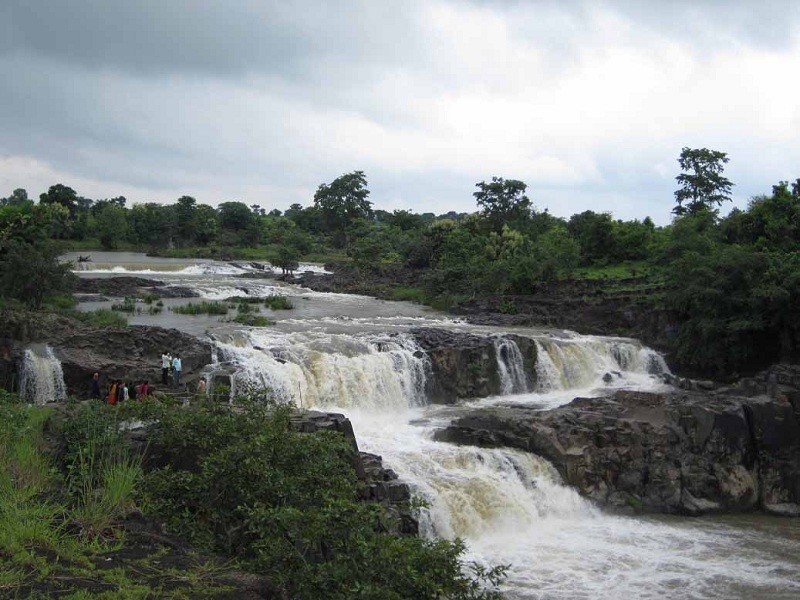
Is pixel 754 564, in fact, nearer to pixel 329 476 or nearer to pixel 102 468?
pixel 329 476

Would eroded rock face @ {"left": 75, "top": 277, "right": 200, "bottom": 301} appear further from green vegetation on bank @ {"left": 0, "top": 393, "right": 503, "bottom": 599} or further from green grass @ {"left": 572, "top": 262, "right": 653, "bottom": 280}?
green vegetation on bank @ {"left": 0, "top": 393, "right": 503, "bottom": 599}

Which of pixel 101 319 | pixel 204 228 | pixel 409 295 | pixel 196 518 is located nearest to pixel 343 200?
pixel 204 228

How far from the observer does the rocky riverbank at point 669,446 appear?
16.3 meters

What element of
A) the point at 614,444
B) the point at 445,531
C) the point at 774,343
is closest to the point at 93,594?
the point at 445,531

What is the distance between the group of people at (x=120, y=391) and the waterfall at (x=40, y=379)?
94 cm

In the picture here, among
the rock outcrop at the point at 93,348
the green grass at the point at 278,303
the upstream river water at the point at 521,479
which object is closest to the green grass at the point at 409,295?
the green grass at the point at 278,303

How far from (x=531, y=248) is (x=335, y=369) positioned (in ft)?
68.7

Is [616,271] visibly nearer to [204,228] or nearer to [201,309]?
[201,309]

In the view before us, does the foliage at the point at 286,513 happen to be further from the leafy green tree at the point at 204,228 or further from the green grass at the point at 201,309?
the leafy green tree at the point at 204,228

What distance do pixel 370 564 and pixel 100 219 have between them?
61827 millimetres

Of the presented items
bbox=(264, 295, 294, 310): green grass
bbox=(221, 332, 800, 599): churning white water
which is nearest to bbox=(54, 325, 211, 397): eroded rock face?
bbox=(221, 332, 800, 599): churning white water

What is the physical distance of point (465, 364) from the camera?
72.8ft

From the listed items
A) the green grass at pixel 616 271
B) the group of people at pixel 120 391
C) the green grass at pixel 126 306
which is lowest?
the group of people at pixel 120 391

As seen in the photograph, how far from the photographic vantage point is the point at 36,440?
9.73 meters
